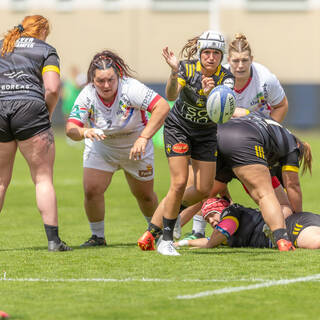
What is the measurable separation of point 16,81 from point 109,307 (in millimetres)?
3176

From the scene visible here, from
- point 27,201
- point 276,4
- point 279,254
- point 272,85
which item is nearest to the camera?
point 279,254

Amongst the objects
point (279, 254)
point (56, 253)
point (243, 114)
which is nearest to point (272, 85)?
point (243, 114)

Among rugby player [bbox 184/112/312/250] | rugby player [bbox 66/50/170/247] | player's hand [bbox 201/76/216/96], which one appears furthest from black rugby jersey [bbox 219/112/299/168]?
rugby player [bbox 66/50/170/247]

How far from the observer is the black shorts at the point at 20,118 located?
811 centimetres

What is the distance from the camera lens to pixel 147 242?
330 inches

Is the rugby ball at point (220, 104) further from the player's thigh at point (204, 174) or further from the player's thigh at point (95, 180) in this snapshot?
the player's thigh at point (95, 180)

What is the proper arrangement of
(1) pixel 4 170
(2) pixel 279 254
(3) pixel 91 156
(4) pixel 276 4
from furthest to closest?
(4) pixel 276 4 < (3) pixel 91 156 < (1) pixel 4 170 < (2) pixel 279 254

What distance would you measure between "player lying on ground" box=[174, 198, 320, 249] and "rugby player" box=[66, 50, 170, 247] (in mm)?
903

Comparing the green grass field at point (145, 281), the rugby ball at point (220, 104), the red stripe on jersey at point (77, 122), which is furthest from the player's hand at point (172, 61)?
Result: the green grass field at point (145, 281)

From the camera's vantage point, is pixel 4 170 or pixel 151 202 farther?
pixel 151 202

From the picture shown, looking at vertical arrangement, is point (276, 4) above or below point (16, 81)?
below

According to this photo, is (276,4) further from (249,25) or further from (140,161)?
(140,161)

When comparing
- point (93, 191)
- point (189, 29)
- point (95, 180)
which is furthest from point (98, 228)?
point (189, 29)

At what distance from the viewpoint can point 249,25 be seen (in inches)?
1442
